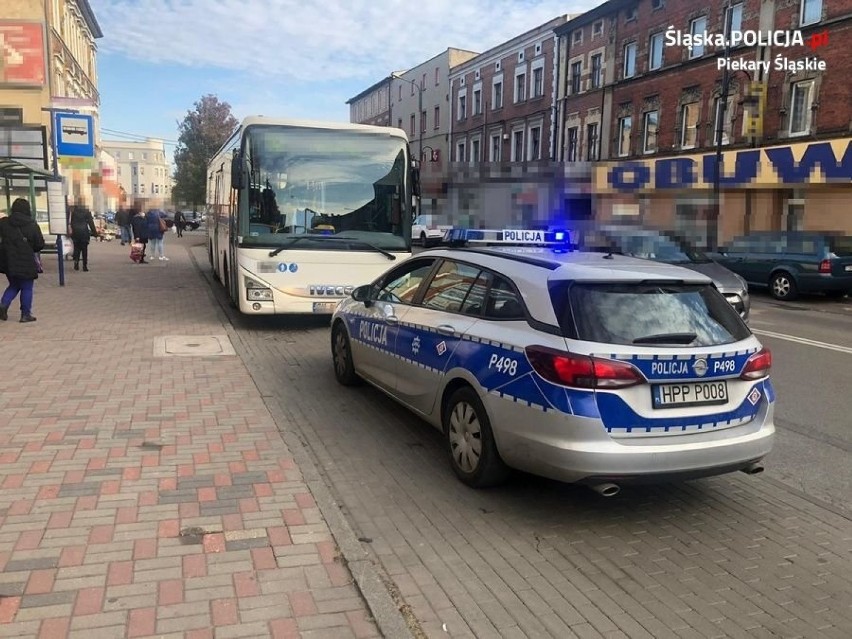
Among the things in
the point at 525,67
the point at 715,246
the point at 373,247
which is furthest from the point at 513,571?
the point at 525,67

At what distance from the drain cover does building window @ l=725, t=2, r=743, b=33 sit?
26717 mm

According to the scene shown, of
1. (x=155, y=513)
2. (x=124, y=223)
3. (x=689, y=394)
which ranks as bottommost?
(x=155, y=513)

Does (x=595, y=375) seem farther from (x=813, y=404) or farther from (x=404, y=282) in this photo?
(x=813, y=404)

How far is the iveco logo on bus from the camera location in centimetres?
972

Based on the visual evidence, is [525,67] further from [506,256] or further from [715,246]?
[506,256]

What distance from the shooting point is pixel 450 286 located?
5.11 m

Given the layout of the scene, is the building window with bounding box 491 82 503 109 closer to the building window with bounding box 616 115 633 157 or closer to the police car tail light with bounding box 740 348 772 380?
the building window with bounding box 616 115 633 157

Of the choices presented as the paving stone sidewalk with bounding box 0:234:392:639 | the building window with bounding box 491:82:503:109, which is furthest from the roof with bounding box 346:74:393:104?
the paving stone sidewalk with bounding box 0:234:392:639

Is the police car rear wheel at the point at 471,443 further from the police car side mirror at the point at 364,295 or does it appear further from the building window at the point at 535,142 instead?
the building window at the point at 535,142

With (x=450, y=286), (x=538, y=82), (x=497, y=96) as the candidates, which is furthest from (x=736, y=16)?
(x=450, y=286)

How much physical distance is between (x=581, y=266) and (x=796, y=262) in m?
14.6

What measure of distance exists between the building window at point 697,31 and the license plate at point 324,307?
1031 inches

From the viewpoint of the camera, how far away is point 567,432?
3.74 meters

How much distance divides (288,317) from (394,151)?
131 inches
